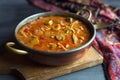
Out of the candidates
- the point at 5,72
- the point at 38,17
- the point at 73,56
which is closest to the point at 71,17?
the point at 38,17

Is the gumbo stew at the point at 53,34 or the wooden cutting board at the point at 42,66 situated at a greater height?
the gumbo stew at the point at 53,34

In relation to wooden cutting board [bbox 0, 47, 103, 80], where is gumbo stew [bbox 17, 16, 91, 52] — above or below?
above
